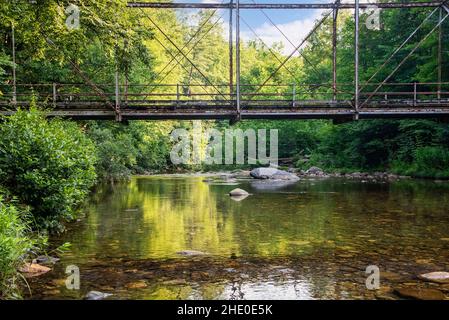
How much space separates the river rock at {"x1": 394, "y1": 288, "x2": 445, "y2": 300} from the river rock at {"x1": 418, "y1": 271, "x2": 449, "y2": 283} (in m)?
0.48

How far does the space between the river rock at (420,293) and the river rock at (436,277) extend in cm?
48

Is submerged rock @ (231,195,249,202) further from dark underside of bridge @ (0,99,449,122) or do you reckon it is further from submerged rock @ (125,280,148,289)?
submerged rock @ (125,280,148,289)

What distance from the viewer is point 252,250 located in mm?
8750

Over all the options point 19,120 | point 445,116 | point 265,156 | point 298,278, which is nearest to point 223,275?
point 298,278

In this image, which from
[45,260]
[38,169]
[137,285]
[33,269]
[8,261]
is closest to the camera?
[8,261]

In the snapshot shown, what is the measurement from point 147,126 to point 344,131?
1645 centimetres

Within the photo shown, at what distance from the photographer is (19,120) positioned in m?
9.95

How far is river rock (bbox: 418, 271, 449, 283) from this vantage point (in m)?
6.55

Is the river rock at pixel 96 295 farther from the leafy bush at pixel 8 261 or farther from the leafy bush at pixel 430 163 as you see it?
the leafy bush at pixel 430 163

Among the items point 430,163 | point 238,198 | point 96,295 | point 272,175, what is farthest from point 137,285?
point 272,175

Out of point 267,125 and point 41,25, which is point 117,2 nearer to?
point 41,25

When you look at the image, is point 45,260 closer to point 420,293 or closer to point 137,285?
point 137,285

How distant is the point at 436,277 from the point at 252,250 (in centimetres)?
326

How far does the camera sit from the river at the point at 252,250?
6344 mm
